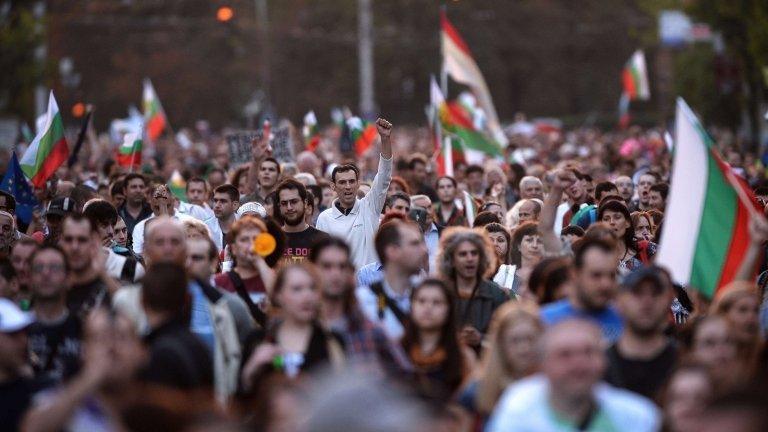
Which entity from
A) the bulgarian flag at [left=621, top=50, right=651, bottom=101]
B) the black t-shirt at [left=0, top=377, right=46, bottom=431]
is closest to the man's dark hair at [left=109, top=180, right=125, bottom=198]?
the black t-shirt at [left=0, top=377, right=46, bottom=431]

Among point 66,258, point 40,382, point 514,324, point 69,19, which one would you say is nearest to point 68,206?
point 66,258

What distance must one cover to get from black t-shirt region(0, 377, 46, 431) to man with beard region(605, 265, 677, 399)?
2512mm

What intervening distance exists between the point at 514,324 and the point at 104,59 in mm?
64605

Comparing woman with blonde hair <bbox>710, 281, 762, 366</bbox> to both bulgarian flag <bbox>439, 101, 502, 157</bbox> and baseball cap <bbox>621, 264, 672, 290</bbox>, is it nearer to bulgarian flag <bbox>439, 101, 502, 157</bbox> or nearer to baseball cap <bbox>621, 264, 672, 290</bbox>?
baseball cap <bbox>621, 264, 672, 290</bbox>

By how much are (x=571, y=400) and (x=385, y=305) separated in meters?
2.40

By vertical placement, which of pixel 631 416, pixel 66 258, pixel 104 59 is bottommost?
pixel 631 416

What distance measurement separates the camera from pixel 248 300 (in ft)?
31.6

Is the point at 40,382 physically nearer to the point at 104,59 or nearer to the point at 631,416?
the point at 631,416

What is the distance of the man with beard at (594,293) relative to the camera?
25.7 ft

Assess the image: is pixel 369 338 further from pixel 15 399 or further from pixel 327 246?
pixel 15 399

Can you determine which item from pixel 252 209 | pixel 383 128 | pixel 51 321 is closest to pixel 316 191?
pixel 252 209

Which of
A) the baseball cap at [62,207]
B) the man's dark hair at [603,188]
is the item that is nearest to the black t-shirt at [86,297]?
the baseball cap at [62,207]

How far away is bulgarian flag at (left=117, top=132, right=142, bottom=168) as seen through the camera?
1853 centimetres

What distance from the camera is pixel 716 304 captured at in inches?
309
